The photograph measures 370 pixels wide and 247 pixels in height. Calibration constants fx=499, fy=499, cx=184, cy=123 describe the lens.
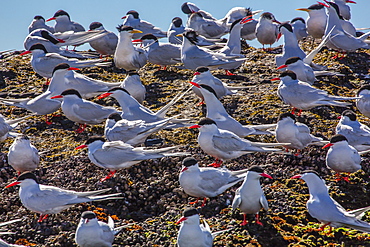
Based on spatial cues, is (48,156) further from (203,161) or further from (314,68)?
(314,68)

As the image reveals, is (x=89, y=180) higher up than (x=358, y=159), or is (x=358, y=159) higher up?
(x=358, y=159)

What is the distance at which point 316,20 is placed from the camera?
441 inches

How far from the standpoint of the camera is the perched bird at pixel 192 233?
450 centimetres

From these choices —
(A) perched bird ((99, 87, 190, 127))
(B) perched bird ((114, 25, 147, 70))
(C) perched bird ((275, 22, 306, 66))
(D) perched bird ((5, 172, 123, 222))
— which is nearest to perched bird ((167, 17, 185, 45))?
(B) perched bird ((114, 25, 147, 70))

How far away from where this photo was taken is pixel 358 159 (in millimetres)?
5895

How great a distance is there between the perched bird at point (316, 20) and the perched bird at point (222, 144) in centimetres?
579

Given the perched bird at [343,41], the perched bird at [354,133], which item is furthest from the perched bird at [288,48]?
the perched bird at [354,133]

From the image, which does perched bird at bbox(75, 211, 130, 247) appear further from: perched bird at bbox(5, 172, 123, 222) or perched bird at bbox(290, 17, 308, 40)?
perched bird at bbox(290, 17, 308, 40)

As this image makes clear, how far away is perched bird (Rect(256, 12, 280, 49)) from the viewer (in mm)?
11281

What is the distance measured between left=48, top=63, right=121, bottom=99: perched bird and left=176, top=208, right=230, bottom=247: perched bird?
413cm

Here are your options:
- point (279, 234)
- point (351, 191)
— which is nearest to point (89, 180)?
point (279, 234)

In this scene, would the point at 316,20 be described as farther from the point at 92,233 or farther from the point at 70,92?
the point at 92,233

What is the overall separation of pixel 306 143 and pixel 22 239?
11.8 ft

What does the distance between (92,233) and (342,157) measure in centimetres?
299
